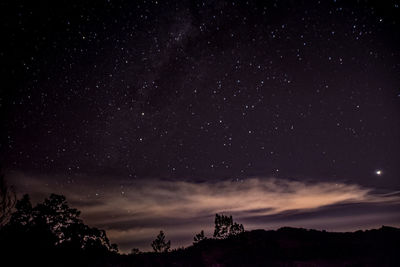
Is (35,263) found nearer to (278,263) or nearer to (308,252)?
(278,263)

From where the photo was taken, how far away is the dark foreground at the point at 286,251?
29.3 metres

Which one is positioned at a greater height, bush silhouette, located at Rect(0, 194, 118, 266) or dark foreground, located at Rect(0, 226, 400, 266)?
bush silhouette, located at Rect(0, 194, 118, 266)

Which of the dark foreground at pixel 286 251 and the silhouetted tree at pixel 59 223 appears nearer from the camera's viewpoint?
the silhouetted tree at pixel 59 223

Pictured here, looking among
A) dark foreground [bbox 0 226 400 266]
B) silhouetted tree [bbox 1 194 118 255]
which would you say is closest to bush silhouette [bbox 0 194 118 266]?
silhouetted tree [bbox 1 194 118 255]

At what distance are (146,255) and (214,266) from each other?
8.14 metres

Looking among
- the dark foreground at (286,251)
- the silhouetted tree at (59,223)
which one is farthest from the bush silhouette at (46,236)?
the dark foreground at (286,251)

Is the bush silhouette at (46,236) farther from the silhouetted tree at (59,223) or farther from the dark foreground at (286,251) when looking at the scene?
the dark foreground at (286,251)

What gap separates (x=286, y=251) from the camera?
3169cm

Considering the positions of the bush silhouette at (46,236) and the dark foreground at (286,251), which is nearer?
the bush silhouette at (46,236)

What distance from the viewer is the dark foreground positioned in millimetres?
29297

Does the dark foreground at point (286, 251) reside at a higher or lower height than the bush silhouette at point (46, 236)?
lower

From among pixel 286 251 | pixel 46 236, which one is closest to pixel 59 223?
pixel 46 236

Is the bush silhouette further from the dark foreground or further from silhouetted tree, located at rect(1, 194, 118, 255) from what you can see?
the dark foreground

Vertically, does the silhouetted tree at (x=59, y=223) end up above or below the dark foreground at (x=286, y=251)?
above
